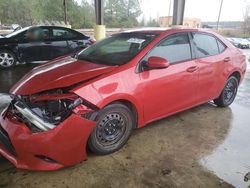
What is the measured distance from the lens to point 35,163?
251cm

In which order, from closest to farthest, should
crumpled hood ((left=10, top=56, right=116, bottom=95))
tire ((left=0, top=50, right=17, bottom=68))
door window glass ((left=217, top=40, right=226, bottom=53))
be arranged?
crumpled hood ((left=10, top=56, right=116, bottom=95))
door window glass ((left=217, top=40, right=226, bottom=53))
tire ((left=0, top=50, right=17, bottom=68))

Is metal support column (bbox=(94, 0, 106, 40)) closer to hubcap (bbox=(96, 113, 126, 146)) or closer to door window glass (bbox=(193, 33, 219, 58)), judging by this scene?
door window glass (bbox=(193, 33, 219, 58))

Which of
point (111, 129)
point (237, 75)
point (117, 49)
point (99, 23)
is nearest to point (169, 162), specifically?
point (111, 129)

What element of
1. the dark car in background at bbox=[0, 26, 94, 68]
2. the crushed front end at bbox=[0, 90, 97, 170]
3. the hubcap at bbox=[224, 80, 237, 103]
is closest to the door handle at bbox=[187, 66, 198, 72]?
the hubcap at bbox=[224, 80, 237, 103]

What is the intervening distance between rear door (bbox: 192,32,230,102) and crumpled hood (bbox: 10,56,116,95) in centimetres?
157

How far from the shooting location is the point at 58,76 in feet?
9.61

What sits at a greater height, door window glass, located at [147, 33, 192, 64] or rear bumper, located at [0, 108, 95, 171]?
door window glass, located at [147, 33, 192, 64]

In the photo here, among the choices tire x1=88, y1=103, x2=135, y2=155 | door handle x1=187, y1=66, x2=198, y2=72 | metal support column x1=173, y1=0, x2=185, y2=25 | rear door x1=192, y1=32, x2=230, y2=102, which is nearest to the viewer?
tire x1=88, y1=103, x2=135, y2=155

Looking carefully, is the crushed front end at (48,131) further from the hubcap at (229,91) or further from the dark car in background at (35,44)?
the dark car in background at (35,44)

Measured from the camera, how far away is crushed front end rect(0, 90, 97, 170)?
96.8 inches

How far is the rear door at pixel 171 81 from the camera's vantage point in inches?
129

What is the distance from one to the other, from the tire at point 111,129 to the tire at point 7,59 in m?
6.13

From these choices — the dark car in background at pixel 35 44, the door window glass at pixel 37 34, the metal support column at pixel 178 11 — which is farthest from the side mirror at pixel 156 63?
the metal support column at pixel 178 11

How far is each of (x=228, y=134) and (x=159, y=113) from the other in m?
1.09
